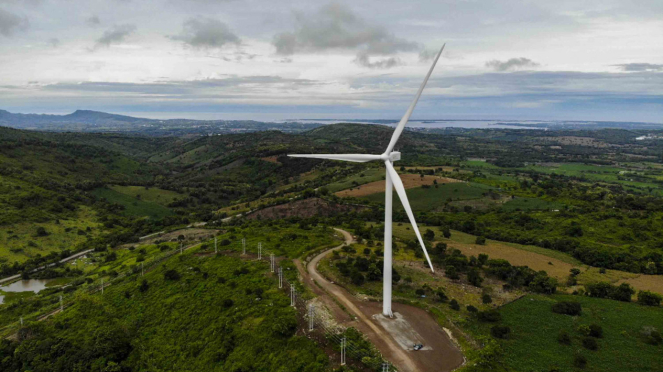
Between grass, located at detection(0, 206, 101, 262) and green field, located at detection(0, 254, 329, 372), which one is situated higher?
green field, located at detection(0, 254, 329, 372)

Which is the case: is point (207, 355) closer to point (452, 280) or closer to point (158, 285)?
point (158, 285)

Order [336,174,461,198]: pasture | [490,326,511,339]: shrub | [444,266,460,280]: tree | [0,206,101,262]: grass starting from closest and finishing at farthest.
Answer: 1. [490,326,511,339]: shrub
2. [444,266,460,280]: tree
3. [0,206,101,262]: grass
4. [336,174,461,198]: pasture

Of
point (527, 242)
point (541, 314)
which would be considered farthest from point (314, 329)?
point (527, 242)

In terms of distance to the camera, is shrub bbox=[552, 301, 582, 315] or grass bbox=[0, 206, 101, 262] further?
grass bbox=[0, 206, 101, 262]

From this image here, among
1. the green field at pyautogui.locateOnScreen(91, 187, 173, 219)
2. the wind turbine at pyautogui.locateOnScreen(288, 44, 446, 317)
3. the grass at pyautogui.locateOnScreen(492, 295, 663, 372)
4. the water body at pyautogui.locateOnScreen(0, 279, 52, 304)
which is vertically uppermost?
the wind turbine at pyautogui.locateOnScreen(288, 44, 446, 317)

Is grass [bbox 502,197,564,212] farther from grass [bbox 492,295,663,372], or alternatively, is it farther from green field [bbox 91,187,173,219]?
green field [bbox 91,187,173,219]

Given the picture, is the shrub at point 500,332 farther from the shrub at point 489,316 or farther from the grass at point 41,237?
the grass at point 41,237

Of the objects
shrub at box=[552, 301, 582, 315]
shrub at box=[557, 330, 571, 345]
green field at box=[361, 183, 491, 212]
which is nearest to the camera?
shrub at box=[557, 330, 571, 345]

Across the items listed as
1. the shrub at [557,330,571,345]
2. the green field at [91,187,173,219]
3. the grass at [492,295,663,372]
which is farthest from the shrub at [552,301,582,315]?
the green field at [91,187,173,219]

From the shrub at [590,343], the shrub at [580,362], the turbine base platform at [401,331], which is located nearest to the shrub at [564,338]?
the shrub at [590,343]
